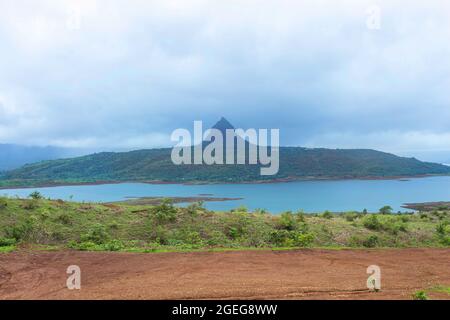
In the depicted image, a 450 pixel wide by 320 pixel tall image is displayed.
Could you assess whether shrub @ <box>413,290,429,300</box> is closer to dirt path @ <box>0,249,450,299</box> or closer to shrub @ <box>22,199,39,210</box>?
dirt path @ <box>0,249,450,299</box>

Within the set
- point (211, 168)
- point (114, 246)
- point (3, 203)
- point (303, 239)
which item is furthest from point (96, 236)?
point (211, 168)

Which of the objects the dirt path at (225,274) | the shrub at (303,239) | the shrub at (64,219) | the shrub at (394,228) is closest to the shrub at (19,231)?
the shrub at (64,219)

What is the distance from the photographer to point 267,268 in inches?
399

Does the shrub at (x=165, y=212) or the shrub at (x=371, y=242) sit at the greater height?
the shrub at (x=165, y=212)

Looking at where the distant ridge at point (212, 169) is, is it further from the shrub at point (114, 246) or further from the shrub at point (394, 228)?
the shrub at point (114, 246)

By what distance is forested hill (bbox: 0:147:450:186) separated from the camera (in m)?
101

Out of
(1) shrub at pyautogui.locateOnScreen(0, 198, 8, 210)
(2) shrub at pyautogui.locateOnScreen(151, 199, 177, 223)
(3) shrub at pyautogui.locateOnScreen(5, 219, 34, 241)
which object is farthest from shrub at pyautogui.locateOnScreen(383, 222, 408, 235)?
(1) shrub at pyautogui.locateOnScreen(0, 198, 8, 210)

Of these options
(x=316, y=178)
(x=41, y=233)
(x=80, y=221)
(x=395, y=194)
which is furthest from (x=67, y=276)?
(x=316, y=178)

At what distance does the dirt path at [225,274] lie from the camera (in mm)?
7883

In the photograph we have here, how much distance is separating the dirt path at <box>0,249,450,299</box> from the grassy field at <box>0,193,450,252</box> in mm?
1600

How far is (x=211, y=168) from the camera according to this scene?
106000mm

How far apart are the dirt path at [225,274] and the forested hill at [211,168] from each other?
8310cm

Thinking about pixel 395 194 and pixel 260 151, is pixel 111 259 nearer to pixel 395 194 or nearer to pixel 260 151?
pixel 395 194

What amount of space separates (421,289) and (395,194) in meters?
68.5
